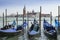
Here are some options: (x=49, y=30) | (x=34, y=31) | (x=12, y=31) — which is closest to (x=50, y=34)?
(x=49, y=30)

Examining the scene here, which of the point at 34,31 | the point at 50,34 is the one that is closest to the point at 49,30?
the point at 50,34

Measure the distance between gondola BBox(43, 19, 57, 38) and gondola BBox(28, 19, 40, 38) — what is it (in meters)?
0.15

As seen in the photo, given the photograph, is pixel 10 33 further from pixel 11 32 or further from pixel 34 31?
pixel 34 31

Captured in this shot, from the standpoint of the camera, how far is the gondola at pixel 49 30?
7.45 ft

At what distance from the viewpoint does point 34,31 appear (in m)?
2.30

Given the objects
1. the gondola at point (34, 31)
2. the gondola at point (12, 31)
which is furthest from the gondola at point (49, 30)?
the gondola at point (12, 31)

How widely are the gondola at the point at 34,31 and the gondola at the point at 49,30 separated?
0.15 meters

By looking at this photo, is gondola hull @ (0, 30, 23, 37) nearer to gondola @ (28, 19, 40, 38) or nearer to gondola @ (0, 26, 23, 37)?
→ gondola @ (0, 26, 23, 37)

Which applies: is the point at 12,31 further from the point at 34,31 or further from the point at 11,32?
the point at 34,31

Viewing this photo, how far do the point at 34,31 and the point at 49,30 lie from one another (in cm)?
29

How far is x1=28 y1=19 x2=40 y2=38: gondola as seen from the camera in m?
2.29

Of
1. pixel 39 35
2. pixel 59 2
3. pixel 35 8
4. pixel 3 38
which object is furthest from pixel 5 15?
pixel 59 2

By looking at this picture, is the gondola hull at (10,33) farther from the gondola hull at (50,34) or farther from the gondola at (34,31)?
the gondola hull at (50,34)

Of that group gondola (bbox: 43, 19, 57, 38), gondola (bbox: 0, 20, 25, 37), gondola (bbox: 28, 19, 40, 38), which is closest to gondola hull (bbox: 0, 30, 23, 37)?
gondola (bbox: 0, 20, 25, 37)
